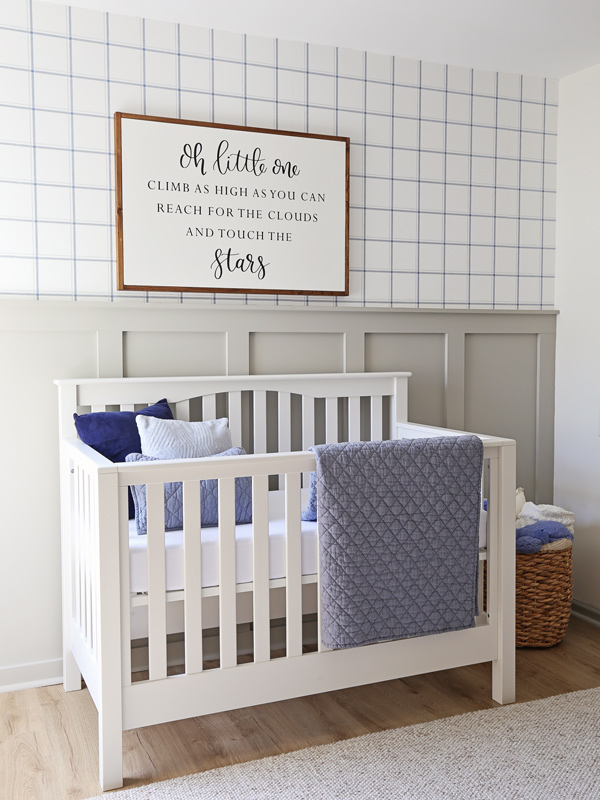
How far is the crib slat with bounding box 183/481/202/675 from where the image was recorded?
1.80 meters

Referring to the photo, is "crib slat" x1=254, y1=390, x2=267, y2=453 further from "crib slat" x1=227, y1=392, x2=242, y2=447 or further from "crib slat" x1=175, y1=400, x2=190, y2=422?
"crib slat" x1=175, y1=400, x2=190, y2=422

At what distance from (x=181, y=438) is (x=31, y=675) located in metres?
0.90

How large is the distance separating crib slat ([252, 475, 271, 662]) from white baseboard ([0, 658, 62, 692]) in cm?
85

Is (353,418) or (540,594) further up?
(353,418)

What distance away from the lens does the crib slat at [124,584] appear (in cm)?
173

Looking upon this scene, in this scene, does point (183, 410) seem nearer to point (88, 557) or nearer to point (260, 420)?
point (260, 420)

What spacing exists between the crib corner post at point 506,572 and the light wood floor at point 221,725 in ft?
0.31

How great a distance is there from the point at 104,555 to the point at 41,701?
2.72 feet

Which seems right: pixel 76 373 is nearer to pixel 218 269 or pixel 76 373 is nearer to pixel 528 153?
pixel 218 269

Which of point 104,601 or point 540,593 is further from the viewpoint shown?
point 540,593

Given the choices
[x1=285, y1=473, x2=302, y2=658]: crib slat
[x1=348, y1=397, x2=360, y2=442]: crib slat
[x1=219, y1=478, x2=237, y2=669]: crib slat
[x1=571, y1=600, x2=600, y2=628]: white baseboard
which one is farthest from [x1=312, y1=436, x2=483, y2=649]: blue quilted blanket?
[x1=571, y1=600, x2=600, y2=628]: white baseboard

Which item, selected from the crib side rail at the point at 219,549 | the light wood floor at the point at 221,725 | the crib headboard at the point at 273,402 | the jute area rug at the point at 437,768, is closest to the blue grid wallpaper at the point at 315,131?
the crib headboard at the point at 273,402

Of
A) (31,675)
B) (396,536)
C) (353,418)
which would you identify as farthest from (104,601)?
(353,418)

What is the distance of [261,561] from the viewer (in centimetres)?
188
